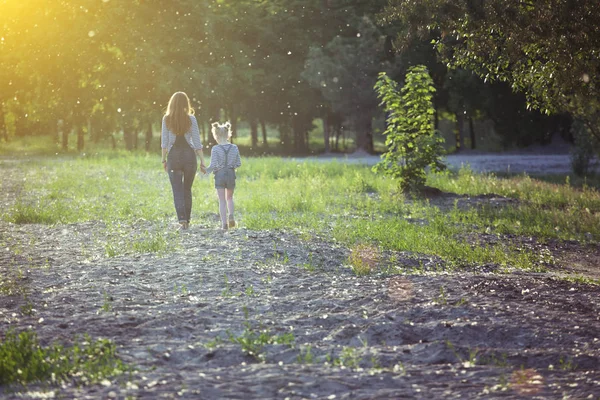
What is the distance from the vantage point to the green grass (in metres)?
13.8

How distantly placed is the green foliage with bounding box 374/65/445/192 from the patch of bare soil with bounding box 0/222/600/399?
9.74 metres

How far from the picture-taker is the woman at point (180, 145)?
13891 mm

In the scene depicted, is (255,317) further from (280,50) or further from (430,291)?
(280,50)

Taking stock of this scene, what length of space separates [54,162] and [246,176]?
12.6 meters

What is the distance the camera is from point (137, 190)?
2330 centimetres

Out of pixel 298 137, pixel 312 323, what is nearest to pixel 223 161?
pixel 312 323

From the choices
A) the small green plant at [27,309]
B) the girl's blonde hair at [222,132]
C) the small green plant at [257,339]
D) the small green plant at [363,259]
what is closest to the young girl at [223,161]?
the girl's blonde hair at [222,132]

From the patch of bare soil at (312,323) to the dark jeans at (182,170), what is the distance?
232cm

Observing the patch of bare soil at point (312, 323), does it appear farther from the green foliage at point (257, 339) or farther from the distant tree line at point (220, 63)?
the distant tree line at point (220, 63)

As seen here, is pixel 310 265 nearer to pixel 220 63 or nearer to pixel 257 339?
pixel 257 339

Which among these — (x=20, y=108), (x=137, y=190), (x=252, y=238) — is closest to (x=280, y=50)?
(x=20, y=108)

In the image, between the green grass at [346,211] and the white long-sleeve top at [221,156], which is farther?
the white long-sleeve top at [221,156]

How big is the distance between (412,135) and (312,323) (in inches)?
558

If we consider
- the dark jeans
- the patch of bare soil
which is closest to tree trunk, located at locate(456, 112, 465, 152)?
the dark jeans
